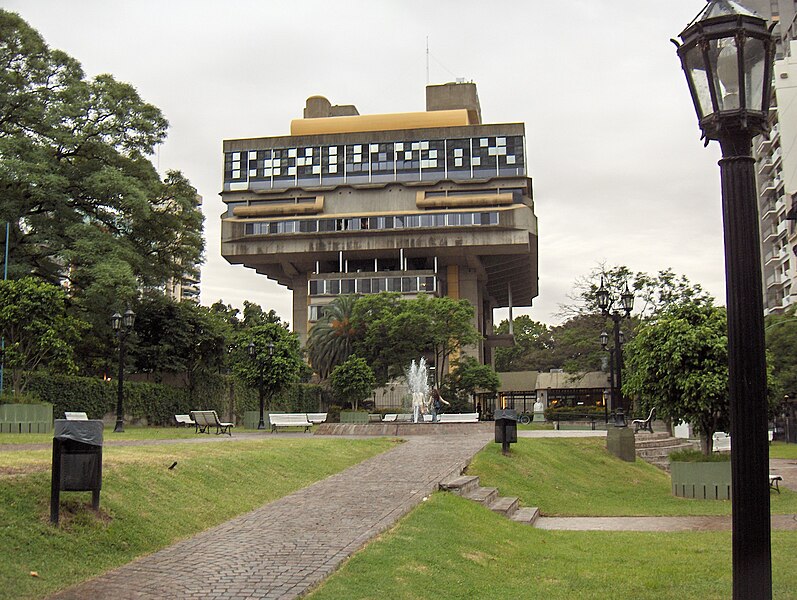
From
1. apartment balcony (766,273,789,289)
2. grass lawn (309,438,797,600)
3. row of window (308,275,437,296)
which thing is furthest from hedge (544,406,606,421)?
grass lawn (309,438,797,600)

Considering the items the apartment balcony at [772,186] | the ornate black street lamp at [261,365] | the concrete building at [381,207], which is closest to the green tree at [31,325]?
the ornate black street lamp at [261,365]

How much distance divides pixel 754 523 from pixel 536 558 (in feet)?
18.9

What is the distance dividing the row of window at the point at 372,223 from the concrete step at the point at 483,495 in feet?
199

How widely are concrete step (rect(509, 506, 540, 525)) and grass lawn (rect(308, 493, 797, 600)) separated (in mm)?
1072

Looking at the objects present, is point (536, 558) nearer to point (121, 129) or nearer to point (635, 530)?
point (635, 530)

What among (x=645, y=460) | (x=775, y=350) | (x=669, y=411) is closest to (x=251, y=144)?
(x=775, y=350)

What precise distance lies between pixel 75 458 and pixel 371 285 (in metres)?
65.4

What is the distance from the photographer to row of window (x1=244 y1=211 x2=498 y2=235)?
7475cm

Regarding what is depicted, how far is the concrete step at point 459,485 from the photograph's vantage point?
44.2ft

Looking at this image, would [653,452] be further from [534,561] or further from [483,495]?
[534,561]

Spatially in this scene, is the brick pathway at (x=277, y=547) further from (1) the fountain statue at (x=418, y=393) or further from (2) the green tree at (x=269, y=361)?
(2) the green tree at (x=269, y=361)

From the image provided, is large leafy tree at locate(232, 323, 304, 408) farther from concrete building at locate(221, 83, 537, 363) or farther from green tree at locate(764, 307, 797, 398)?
concrete building at locate(221, 83, 537, 363)

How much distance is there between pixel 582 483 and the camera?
19531mm

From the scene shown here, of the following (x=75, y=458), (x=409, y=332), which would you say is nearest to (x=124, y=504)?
(x=75, y=458)
